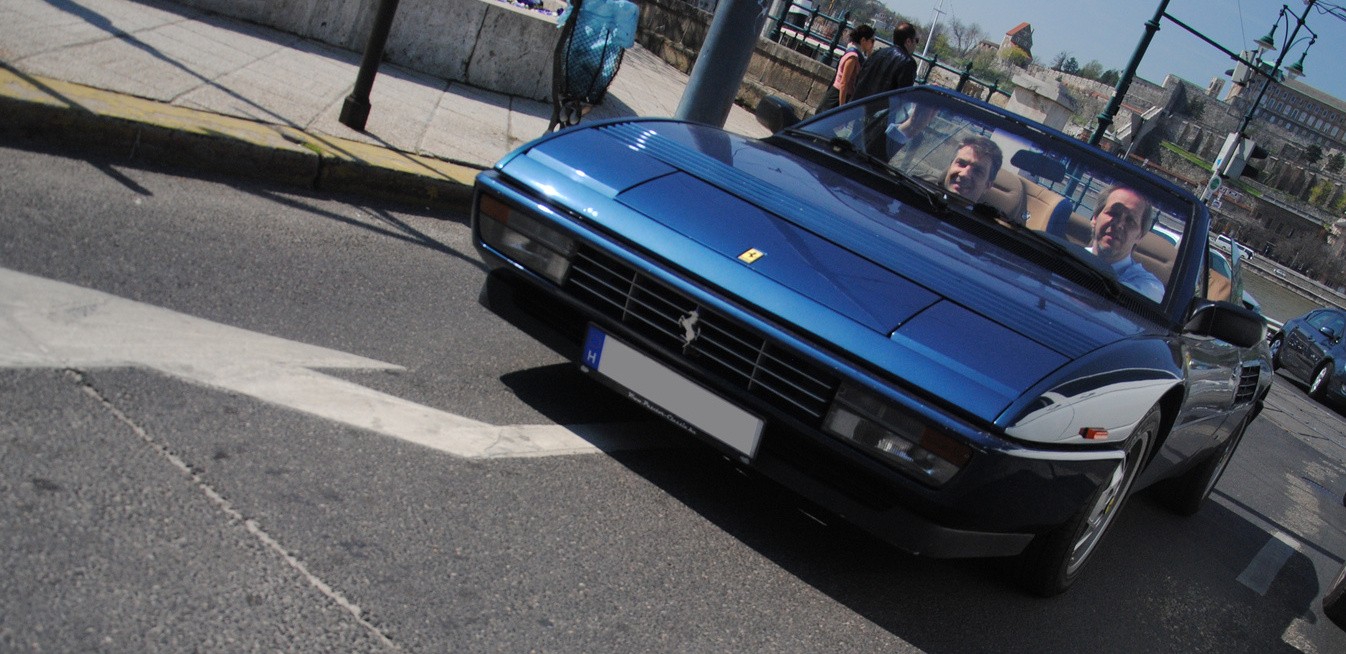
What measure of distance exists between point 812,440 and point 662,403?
446mm

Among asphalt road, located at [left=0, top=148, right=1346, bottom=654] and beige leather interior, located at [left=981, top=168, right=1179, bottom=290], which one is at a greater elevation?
beige leather interior, located at [left=981, top=168, right=1179, bottom=290]

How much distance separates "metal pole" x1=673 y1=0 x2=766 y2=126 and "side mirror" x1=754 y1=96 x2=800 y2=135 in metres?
2.54

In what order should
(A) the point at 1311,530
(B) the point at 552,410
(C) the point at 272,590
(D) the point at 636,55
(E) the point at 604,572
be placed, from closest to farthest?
(C) the point at 272,590 → (E) the point at 604,572 → (B) the point at 552,410 → (A) the point at 1311,530 → (D) the point at 636,55

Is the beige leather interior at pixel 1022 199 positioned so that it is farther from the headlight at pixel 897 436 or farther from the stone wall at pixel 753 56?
the stone wall at pixel 753 56

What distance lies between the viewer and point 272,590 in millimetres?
2002

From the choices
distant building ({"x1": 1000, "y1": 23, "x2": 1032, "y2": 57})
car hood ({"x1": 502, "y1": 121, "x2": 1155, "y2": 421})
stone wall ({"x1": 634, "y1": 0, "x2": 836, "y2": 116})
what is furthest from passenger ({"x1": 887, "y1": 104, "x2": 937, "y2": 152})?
distant building ({"x1": 1000, "y1": 23, "x2": 1032, "y2": 57})

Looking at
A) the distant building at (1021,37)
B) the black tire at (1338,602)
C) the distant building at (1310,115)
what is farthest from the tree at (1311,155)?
the black tire at (1338,602)

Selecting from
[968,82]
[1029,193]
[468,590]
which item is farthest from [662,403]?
[968,82]

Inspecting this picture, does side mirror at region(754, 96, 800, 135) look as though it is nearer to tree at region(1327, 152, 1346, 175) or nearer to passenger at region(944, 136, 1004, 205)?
passenger at region(944, 136, 1004, 205)

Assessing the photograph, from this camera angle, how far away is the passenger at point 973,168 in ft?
12.9

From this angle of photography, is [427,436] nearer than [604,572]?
No

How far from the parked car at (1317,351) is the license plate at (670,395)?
17176 millimetres

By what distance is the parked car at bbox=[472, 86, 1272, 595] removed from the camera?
8.53ft

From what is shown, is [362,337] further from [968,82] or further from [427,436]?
[968,82]
